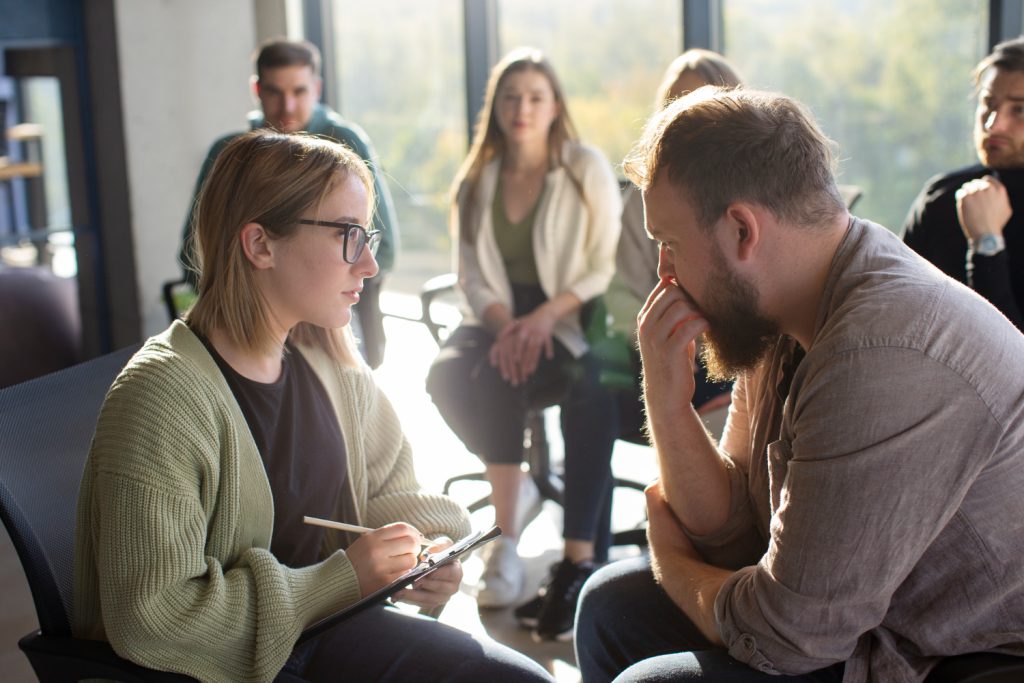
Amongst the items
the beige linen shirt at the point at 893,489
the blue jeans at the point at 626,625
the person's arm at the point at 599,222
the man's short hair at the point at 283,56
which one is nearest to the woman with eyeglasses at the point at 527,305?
the person's arm at the point at 599,222

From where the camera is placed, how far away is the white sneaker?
2982 millimetres

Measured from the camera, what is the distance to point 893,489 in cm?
127

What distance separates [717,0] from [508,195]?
1.46m

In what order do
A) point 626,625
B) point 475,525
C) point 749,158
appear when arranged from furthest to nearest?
1. point 475,525
2. point 626,625
3. point 749,158

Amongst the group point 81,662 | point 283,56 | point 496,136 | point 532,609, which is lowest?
point 532,609

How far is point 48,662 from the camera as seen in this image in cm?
146

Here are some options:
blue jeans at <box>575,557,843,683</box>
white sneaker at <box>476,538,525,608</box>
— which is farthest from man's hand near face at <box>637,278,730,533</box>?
white sneaker at <box>476,538,525,608</box>

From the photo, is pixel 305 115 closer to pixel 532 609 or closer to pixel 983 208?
pixel 532 609

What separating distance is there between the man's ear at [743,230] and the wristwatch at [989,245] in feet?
4.21

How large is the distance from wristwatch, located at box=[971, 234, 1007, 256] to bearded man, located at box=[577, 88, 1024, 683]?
1.07 m

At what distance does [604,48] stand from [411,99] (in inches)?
40.9

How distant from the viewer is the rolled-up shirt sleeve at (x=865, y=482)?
127cm

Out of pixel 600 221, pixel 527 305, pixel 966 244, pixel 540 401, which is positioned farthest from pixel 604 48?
pixel 966 244

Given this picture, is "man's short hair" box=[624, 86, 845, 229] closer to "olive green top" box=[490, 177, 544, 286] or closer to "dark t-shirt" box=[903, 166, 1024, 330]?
"dark t-shirt" box=[903, 166, 1024, 330]
